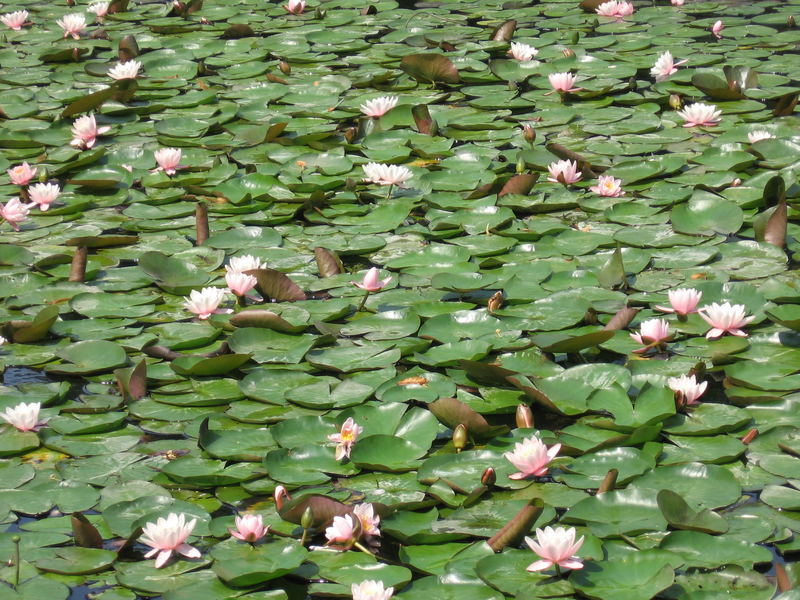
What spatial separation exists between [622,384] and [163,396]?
52.9 inches

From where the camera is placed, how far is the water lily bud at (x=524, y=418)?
108 inches

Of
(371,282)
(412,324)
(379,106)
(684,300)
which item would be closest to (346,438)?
(412,324)

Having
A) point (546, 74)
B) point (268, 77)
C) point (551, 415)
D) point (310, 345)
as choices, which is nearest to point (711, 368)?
point (551, 415)

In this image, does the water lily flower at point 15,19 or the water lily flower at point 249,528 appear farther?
the water lily flower at point 15,19

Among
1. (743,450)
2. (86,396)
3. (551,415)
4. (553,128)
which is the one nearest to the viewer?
(743,450)

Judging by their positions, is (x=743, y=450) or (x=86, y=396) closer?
(x=743, y=450)

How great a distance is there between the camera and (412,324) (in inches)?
129

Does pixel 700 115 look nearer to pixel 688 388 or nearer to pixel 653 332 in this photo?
pixel 653 332

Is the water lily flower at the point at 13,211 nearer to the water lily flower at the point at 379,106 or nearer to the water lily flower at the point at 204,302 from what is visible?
the water lily flower at the point at 204,302

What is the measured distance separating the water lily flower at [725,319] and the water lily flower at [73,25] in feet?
16.8

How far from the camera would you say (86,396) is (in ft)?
10.00

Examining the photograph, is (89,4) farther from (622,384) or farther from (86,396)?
(622,384)

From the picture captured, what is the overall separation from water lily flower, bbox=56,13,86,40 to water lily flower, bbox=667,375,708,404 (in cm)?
532

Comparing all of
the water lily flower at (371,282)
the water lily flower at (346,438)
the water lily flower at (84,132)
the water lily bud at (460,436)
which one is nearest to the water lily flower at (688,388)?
the water lily bud at (460,436)
